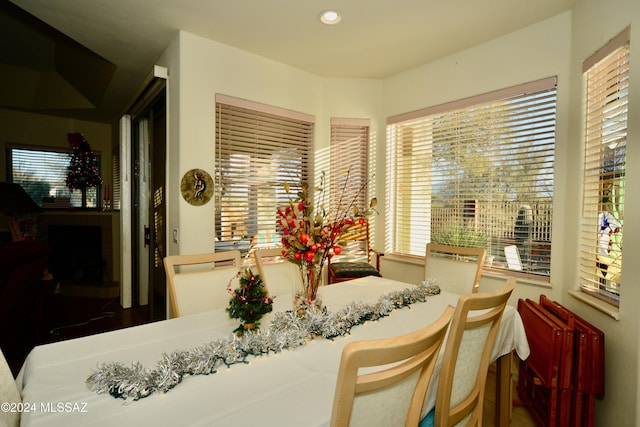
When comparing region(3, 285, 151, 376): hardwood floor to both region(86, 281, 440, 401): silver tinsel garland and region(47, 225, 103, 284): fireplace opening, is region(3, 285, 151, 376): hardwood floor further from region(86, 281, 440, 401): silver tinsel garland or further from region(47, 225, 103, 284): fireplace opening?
region(86, 281, 440, 401): silver tinsel garland

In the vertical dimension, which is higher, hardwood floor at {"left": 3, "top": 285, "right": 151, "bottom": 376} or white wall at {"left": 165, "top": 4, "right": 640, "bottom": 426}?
white wall at {"left": 165, "top": 4, "right": 640, "bottom": 426}

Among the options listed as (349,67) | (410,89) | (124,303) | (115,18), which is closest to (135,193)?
(124,303)

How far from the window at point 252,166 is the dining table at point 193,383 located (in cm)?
161

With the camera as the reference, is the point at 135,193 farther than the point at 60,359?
Yes

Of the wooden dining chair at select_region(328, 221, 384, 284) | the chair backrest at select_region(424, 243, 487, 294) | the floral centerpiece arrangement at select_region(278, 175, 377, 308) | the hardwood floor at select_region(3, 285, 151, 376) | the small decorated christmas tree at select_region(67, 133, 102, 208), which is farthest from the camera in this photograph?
the small decorated christmas tree at select_region(67, 133, 102, 208)

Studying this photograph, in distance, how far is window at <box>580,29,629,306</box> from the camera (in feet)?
5.92

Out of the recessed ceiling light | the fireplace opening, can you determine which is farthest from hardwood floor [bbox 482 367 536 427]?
the fireplace opening

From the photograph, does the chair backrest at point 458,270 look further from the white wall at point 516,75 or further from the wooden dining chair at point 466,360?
the wooden dining chair at point 466,360

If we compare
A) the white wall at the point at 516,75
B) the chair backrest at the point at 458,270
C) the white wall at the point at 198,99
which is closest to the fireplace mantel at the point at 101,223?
the white wall at the point at 198,99

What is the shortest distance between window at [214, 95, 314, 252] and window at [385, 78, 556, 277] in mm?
1179

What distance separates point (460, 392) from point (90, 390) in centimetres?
122

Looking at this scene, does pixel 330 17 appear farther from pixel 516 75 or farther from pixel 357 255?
pixel 357 255

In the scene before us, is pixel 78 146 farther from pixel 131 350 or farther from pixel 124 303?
pixel 131 350

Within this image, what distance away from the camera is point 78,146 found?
5078 millimetres
